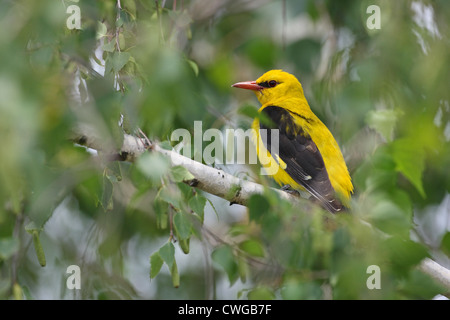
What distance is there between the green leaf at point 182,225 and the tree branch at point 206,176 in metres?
0.28

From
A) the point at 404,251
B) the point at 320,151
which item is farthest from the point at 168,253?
the point at 320,151

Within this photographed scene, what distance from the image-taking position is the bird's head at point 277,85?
177 inches

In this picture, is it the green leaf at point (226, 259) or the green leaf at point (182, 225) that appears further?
the green leaf at point (226, 259)

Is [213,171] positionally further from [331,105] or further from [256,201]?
[331,105]

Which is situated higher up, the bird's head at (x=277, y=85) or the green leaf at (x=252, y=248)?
the bird's head at (x=277, y=85)

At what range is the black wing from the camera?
3.58 metres

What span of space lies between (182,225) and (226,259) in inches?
12.7

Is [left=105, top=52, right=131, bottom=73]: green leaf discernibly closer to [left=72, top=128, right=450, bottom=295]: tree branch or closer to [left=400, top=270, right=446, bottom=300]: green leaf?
[left=72, top=128, right=450, bottom=295]: tree branch

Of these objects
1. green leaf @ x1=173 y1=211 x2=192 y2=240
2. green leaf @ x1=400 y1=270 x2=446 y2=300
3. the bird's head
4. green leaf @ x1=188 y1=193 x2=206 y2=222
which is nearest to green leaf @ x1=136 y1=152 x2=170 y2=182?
green leaf @ x1=173 y1=211 x2=192 y2=240

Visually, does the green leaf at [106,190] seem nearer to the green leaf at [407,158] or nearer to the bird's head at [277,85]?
the green leaf at [407,158]

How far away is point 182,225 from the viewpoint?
2.19 metres

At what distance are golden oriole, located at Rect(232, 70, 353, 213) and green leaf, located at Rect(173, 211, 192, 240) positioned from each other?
1.45 m

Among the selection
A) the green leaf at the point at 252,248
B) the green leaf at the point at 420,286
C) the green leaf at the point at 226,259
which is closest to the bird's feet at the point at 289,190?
the green leaf at the point at 252,248
